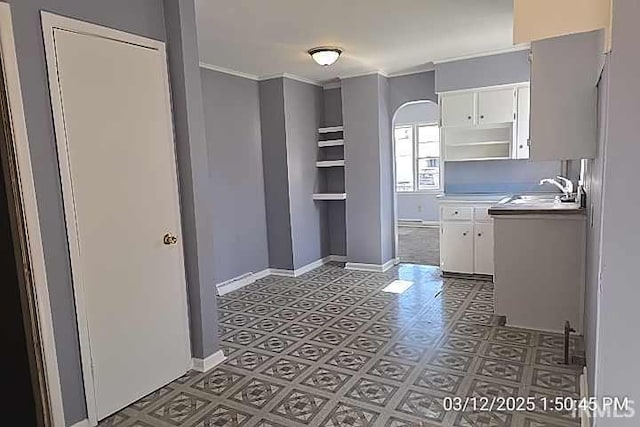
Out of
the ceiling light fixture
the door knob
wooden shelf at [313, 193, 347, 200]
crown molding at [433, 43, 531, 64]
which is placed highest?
crown molding at [433, 43, 531, 64]

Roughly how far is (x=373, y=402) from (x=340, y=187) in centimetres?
382

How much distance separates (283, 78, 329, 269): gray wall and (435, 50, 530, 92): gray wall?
5.40ft

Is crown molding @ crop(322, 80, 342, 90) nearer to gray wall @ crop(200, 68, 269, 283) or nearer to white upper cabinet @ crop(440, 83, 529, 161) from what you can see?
gray wall @ crop(200, 68, 269, 283)

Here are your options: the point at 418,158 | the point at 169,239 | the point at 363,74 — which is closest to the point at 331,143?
the point at 363,74

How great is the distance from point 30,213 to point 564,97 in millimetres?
2938

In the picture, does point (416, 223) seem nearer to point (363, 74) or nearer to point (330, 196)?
point (330, 196)

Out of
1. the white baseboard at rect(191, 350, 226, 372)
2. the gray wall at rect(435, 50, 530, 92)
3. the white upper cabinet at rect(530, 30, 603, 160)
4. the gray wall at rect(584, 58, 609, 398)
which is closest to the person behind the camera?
the gray wall at rect(584, 58, 609, 398)

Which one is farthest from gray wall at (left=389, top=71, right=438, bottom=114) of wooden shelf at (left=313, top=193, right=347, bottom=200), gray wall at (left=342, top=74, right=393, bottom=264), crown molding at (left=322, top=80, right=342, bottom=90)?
wooden shelf at (left=313, top=193, right=347, bottom=200)

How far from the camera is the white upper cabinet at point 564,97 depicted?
2471 millimetres

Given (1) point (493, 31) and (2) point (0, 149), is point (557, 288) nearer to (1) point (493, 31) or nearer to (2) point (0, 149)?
(1) point (493, 31)

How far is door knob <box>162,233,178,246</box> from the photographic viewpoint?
2.72 meters

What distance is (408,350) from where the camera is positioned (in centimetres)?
311

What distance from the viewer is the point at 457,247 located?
16.0 feet

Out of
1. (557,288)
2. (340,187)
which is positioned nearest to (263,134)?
(340,187)
